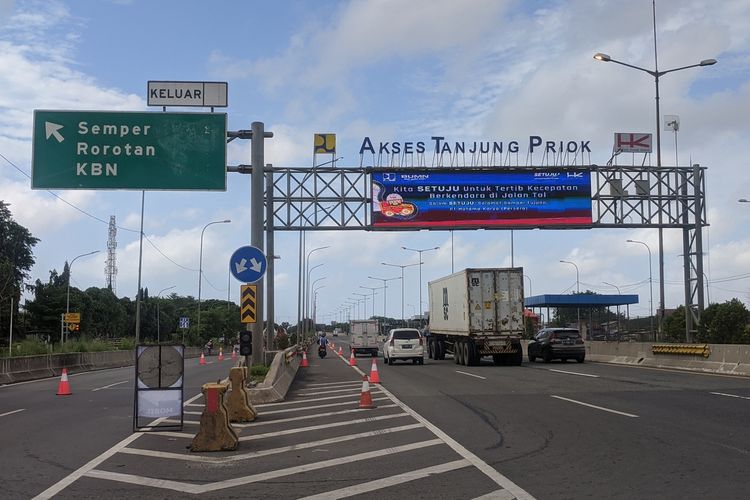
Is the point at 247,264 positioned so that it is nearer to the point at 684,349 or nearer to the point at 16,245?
the point at 684,349

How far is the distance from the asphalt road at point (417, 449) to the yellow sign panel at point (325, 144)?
1641cm

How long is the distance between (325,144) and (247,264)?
17981mm

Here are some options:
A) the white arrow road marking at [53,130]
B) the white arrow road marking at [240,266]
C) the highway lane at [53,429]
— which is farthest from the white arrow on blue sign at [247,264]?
the white arrow road marking at [53,130]

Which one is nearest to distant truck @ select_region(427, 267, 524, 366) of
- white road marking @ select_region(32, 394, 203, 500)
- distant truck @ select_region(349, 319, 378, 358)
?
distant truck @ select_region(349, 319, 378, 358)

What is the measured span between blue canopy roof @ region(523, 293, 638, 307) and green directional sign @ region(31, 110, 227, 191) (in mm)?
43616

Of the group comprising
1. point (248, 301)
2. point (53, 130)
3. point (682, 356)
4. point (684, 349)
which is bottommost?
point (682, 356)

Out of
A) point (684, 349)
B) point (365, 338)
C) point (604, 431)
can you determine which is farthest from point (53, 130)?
point (365, 338)

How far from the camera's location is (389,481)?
8625mm

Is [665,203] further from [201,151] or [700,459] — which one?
[700,459]

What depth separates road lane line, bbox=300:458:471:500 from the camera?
7.98m

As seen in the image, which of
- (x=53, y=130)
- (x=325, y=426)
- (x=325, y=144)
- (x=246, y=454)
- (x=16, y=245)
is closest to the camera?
(x=246, y=454)

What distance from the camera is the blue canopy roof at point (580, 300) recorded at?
5831cm

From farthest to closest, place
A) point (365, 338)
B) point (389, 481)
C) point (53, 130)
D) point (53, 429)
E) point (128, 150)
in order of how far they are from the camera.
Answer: point (365, 338) → point (128, 150) → point (53, 130) → point (53, 429) → point (389, 481)

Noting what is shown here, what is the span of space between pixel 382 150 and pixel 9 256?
189 ft
